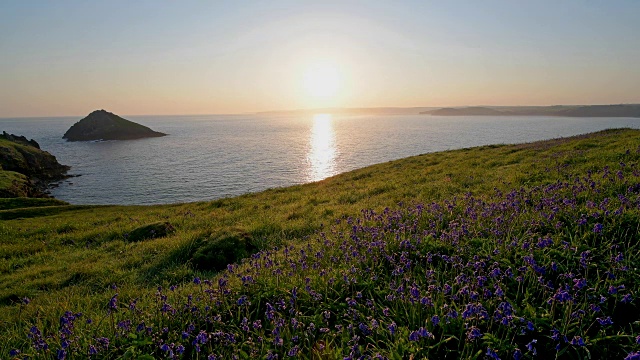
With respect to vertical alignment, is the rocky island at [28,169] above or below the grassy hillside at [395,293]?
below

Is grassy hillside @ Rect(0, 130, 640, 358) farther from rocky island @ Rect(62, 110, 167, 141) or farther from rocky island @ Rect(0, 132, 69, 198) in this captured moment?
rocky island @ Rect(62, 110, 167, 141)

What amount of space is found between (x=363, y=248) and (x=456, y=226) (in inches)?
91.6

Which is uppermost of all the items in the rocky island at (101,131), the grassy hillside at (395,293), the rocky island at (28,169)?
the rocky island at (101,131)

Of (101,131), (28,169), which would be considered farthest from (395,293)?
(101,131)

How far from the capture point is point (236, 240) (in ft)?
38.6

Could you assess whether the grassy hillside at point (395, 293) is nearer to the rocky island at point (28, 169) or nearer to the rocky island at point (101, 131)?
the rocky island at point (28, 169)

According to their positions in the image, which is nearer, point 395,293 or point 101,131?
point 395,293

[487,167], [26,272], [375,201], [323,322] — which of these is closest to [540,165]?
[487,167]

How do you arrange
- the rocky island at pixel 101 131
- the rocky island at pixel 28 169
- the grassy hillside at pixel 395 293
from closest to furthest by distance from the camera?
the grassy hillside at pixel 395 293 → the rocky island at pixel 28 169 → the rocky island at pixel 101 131

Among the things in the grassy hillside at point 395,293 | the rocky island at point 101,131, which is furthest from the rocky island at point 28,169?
the rocky island at point 101,131

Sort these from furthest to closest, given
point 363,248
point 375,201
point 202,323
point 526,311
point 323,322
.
Answer: point 375,201
point 363,248
point 202,323
point 323,322
point 526,311

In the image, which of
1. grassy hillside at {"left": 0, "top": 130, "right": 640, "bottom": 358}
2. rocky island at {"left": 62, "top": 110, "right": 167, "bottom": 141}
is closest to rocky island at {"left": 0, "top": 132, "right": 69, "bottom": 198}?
grassy hillside at {"left": 0, "top": 130, "right": 640, "bottom": 358}

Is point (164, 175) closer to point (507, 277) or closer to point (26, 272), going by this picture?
point (26, 272)

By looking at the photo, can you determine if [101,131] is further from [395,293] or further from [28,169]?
[395,293]
